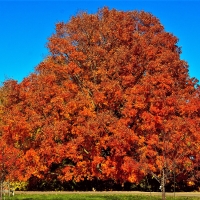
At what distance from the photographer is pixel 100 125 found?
106ft

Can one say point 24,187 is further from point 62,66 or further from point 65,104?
point 62,66

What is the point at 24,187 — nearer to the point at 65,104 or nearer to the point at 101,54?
the point at 65,104

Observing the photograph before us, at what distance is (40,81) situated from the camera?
118 feet

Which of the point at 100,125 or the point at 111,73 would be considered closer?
the point at 100,125

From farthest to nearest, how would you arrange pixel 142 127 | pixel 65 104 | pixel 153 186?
1. pixel 153 186
2. pixel 65 104
3. pixel 142 127

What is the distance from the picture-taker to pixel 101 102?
112ft

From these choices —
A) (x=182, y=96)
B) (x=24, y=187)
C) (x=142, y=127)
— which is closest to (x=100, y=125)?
(x=142, y=127)

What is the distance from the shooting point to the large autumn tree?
32094 millimetres

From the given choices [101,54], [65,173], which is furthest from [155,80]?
[65,173]

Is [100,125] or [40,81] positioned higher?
[40,81]

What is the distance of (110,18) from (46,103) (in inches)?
403

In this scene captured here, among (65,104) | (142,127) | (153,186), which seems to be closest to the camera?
(142,127)

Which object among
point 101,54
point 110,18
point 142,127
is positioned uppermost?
point 110,18

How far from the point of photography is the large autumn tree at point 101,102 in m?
32.1
